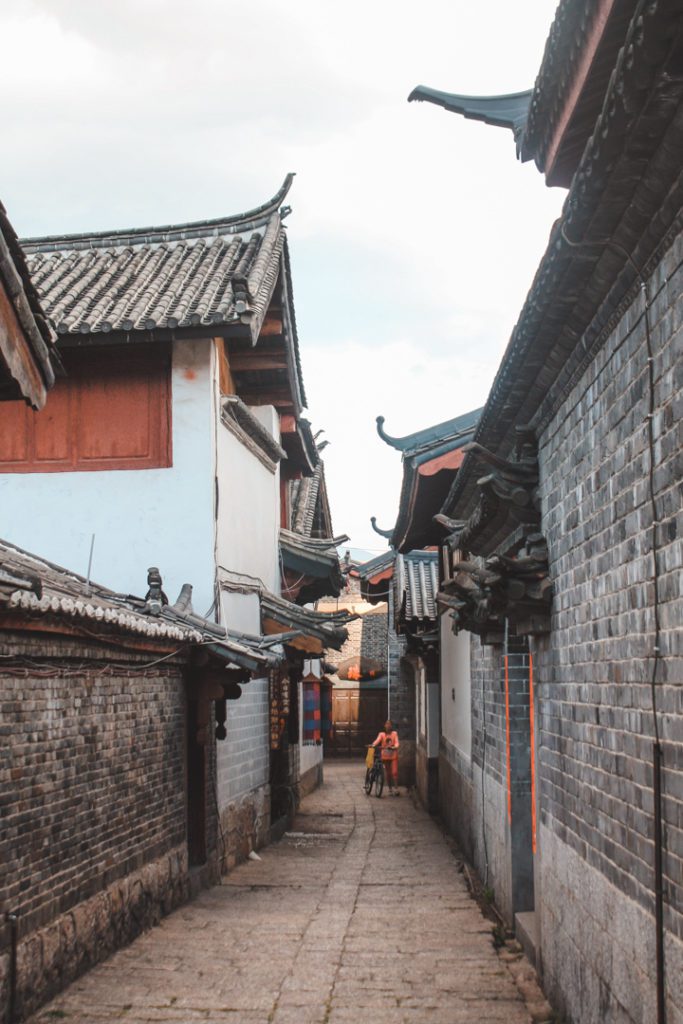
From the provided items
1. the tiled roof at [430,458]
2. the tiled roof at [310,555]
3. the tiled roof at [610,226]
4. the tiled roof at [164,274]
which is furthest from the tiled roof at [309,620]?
the tiled roof at [610,226]

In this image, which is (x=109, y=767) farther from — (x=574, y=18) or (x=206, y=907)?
(x=574, y=18)

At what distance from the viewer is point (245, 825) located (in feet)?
51.0

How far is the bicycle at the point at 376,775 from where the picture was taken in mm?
25953

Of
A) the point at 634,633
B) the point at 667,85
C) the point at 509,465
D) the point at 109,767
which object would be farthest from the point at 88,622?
the point at 667,85

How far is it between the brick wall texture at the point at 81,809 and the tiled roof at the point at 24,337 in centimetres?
221

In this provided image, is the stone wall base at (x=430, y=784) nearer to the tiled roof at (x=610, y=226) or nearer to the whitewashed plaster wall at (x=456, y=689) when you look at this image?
the whitewashed plaster wall at (x=456, y=689)

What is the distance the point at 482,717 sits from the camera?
1320cm

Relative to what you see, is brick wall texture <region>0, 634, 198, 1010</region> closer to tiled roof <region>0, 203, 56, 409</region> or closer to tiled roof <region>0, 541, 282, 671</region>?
tiled roof <region>0, 541, 282, 671</region>

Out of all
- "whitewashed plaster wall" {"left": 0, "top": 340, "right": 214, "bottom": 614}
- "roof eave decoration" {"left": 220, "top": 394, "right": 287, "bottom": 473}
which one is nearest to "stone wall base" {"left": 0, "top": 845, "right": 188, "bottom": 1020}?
"whitewashed plaster wall" {"left": 0, "top": 340, "right": 214, "bottom": 614}

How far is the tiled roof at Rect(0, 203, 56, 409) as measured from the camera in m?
5.44

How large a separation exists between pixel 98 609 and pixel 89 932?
2584mm

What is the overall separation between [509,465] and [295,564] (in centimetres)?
1219

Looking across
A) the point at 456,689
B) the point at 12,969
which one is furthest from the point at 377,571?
the point at 12,969

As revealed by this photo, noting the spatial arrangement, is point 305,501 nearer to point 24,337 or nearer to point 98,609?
point 98,609
